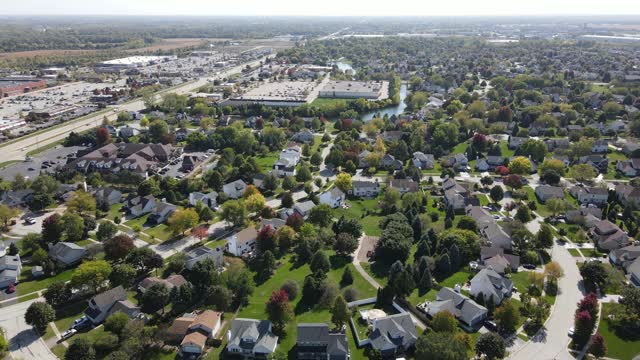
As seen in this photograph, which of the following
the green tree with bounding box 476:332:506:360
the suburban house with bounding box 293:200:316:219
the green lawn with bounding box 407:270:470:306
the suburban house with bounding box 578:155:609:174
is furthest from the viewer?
the suburban house with bounding box 578:155:609:174

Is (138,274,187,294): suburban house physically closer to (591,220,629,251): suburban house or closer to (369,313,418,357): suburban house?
(369,313,418,357): suburban house

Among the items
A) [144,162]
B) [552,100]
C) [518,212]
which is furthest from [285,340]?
[552,100]

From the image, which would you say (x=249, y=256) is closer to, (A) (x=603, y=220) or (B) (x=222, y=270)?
(B) (x=222, y=270)

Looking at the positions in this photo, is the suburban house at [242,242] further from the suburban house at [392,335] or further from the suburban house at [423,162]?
the suburban house at [423,162]

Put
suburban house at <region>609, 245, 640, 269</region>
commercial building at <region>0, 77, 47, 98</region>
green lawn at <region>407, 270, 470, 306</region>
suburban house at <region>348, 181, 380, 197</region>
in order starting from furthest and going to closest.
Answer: commercial building at <region>0, 77, 47, 98</region>
suburban house at <region>348, 181, 380, 197</region>
suburban house at <region>609, 245, 640, 269</region>
green lawn at <region>407, 270, 470, 306</region>

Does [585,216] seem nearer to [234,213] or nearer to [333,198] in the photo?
[333,198]

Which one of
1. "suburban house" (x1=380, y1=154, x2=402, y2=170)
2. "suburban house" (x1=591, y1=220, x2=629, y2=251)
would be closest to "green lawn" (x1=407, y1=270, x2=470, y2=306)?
"suburban house" (x1=591, y1=220, x2=629, y2=251)
